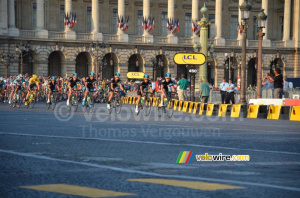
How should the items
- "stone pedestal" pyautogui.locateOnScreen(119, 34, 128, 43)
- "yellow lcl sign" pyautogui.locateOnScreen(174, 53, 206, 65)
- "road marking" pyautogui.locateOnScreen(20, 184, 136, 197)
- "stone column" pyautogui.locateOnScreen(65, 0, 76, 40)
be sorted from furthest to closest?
"stone pedestal" pyautogui.locateOnScreen(119, 34, 128, 43) → "stone column" pyautogui.locateOnScreen(65, 0, 76, 40) → "yellow lcl sign" pyautogui.locateOnScreen(174, 53, 206, 65) → "road marking" pyautogui.locateOnScreen(20, 184, 136, 197)

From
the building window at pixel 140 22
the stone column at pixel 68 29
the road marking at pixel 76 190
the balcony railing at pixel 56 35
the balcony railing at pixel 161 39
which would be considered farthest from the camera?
the building window at pixel 140 22

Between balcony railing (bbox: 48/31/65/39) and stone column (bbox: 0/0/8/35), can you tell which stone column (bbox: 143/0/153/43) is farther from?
stone column (bbox: 0/0/8/35)

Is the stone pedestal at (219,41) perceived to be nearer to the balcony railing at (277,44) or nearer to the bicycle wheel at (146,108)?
the balcony railing at (277,44)

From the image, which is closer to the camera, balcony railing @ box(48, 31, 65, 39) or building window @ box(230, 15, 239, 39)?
balcony railing @ box(48, 31, 65, 39)

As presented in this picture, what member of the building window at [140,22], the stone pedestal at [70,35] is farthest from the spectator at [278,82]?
the building window at [140,22]

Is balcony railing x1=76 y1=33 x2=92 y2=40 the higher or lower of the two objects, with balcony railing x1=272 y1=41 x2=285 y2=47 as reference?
higher

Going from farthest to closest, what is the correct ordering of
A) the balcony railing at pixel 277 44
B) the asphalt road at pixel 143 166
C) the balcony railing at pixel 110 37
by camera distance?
the balcony railing at pixel 277 44, the balcony railing at pixel 110 37, the asphalt road at pixel 143 166

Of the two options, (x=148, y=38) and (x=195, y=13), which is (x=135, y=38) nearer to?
(x=148, y=38)

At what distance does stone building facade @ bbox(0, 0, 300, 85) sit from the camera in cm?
7744

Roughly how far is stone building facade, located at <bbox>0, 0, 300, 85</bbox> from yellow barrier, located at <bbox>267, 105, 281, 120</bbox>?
148 ft

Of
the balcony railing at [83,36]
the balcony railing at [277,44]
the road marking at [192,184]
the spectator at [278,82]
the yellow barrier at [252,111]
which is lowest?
the yellow barrier at [252,111]

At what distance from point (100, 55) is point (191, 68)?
4300 cm

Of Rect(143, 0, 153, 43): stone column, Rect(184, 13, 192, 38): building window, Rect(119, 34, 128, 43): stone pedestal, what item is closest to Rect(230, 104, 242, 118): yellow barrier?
Rect(119, 34, 128, 43): stone pedestal

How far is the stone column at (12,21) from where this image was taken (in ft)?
247
